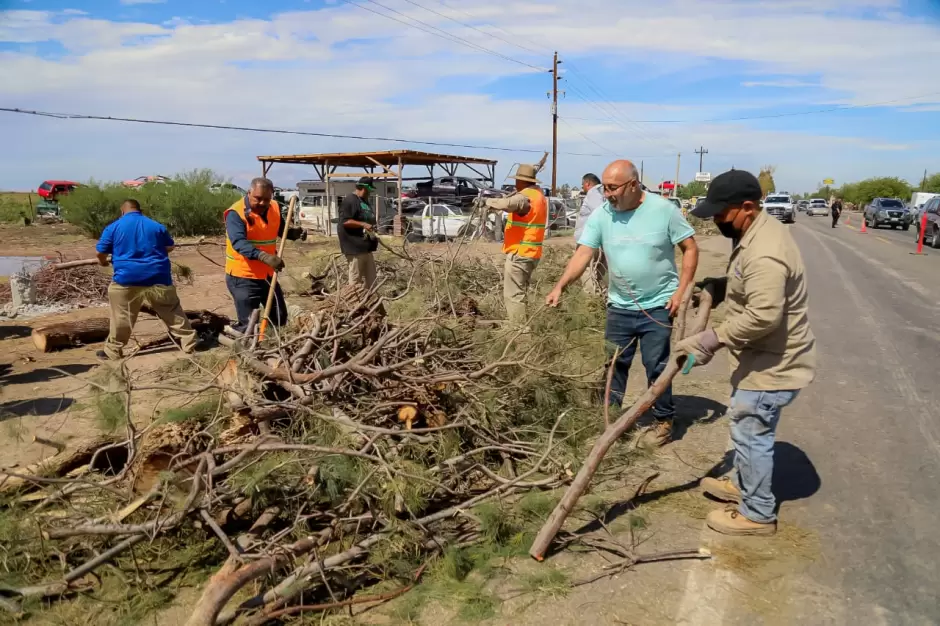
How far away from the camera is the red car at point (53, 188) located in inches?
1192

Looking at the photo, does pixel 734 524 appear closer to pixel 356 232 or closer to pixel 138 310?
pixel 356 232

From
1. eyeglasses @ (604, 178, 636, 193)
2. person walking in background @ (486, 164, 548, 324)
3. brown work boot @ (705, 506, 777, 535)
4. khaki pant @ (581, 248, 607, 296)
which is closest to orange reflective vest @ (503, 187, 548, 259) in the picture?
person walking in background @ (486, 164, 548, 324)

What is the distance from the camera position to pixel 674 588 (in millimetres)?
2756

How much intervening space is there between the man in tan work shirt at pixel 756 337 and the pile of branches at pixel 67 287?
9.97m

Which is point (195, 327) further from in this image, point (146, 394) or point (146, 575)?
point (146, 575)

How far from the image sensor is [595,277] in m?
8.21

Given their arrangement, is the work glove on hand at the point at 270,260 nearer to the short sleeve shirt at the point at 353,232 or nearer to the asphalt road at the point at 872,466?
the short sleeve shirt at the point at 353,232

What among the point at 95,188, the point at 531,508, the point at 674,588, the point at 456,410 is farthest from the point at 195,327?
the point at 95,188

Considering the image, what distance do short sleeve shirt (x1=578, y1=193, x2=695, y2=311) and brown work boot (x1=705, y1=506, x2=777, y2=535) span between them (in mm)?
1376

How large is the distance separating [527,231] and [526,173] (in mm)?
648

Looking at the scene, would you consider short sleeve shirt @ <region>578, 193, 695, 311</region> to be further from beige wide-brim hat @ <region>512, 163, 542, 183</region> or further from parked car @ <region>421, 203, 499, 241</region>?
parked car @ <region>421, 203, 499, 241</region>

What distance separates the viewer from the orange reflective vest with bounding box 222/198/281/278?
18.1ft

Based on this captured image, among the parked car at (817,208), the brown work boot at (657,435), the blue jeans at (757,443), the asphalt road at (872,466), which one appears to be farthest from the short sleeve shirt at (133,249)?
the parked car at (817,208)

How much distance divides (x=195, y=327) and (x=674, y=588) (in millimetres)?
6485
